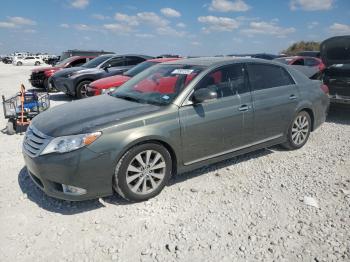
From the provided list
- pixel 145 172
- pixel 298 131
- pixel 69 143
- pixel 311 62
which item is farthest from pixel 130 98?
pixel 311 62

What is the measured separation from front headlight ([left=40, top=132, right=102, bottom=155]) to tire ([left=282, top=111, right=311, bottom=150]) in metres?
3.36

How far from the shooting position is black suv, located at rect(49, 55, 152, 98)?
1114 cm

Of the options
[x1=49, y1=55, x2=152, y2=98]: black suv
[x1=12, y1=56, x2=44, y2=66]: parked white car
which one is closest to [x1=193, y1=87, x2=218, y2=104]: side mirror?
[x1=49, y1=55, x2=152, y2=98]: black suv

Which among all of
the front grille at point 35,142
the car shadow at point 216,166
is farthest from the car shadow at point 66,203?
the car shadow at point 216,166

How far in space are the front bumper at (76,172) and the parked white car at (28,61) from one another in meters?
48.9

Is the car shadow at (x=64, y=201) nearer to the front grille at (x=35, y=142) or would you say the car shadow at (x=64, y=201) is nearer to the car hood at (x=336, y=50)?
the front grille at (x=35, y=142)

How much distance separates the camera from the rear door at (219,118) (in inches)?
163

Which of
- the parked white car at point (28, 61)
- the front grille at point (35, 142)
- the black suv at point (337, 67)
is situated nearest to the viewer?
the front grille at point (35, 142)

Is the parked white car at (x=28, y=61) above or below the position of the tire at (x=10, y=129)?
above

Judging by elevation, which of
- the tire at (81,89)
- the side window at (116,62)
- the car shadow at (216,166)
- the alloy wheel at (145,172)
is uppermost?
the side window at (116,62)

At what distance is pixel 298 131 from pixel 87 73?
771cm

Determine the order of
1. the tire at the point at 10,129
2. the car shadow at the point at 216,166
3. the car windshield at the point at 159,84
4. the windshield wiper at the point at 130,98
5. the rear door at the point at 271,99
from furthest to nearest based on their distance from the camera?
the tire at the point at 10,129, the rear door at the point at 271,99, the car shadow at the point at 216,166, the windshield wiper at the point at 130,98, the car windshield at the point at 159,84

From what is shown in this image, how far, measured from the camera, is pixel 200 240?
10.4 ft

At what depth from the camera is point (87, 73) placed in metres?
11.1
